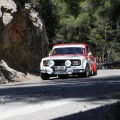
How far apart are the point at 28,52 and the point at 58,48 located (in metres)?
5.18

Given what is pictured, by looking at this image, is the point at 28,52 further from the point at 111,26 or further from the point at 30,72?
the point at 111,26

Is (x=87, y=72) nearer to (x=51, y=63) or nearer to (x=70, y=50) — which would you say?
(x=70, y=50)

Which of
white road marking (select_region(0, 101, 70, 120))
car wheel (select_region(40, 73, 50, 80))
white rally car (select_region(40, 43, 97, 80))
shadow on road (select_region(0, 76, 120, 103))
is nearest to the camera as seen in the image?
white road marking (select_region(0, 101, 70, 120))

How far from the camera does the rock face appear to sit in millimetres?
23156

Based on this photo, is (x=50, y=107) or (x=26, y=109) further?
(x=50, y=107)

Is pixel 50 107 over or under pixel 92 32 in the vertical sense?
under

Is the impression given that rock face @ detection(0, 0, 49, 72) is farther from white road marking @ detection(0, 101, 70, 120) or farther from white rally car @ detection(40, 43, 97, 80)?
white road marking @ detection(0, 101, 70, 120)

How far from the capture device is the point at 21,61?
25.6 m

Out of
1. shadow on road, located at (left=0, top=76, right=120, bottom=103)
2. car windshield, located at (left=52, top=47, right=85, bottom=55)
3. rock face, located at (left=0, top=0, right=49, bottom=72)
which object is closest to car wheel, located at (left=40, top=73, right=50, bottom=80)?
car windshield, located at (left=52, top=47, right=85, bottom=55)

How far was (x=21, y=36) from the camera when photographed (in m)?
25.7

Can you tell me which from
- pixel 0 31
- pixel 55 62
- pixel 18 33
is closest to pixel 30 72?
pixel 18 33

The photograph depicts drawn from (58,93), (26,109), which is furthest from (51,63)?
(26,109)


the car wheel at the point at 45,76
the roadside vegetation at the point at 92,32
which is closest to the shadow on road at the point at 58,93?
the car wheel at the point at 45,76

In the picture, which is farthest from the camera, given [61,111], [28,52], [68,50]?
[28,52]
